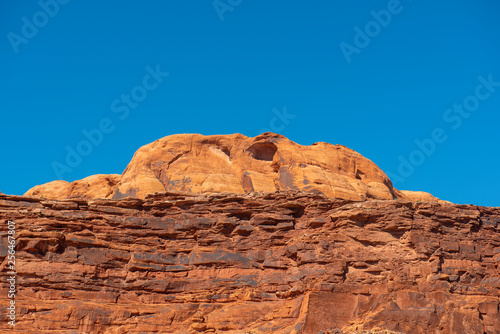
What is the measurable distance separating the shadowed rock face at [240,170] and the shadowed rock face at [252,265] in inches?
251

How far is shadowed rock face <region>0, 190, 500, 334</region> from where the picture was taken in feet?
90.8

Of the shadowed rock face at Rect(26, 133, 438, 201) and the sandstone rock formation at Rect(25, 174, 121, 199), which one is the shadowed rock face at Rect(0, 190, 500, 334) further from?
the sandstone rock formation at Rect(25, 174, 121, 199)

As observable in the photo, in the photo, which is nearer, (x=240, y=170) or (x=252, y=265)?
(x=252, y=265)

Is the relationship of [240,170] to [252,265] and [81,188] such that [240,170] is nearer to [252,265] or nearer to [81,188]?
[81,188]

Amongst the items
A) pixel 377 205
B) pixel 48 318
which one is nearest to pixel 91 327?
pixel 48 318

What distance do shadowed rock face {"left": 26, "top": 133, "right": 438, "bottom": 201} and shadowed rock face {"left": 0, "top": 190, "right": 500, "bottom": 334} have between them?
21.0ft

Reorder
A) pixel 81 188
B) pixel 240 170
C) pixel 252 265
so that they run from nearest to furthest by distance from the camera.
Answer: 1. pixel 252 265
2. pixel 240 170
3. pixel 81 188

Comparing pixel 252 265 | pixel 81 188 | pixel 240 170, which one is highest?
pixel 240 170

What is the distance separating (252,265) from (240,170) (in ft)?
36.2

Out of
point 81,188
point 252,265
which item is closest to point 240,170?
point 81,188

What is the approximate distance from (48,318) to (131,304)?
3237 millimetres

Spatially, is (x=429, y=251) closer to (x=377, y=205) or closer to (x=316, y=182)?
(x=377, y=205)

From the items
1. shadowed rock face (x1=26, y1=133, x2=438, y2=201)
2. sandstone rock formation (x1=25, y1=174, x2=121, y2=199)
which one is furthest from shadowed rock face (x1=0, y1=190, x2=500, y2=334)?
sandstone rock formation (x1=25, y1=174, x2=121, y2=199)

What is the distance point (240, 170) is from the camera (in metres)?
40.5
